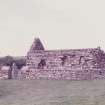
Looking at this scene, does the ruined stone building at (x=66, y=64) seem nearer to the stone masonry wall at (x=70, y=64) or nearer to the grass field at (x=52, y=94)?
the stone masonry wall at (x=70, y=64)

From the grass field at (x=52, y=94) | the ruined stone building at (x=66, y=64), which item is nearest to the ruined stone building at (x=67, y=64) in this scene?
the ruined stone building at (x=66, y=64)

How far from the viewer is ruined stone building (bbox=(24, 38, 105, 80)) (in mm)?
30172

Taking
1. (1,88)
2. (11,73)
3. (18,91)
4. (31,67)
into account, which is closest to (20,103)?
(18,91)

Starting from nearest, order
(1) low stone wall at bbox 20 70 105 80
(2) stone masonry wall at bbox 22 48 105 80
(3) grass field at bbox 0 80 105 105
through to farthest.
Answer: (3) grass field at bbox 0 80 105 105, (1) low stone wall at bbox 20 70 105 80, (2) stone masonry wall at bbox 22 48 105 80

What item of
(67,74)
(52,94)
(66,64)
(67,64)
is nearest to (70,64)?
(67,64)

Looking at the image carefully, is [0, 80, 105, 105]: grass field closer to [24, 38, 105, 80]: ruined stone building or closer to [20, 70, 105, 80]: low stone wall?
[20, 70, 105, 80]: low stone wall

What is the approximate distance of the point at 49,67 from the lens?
3219 centimetres

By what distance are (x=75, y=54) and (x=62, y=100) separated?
442 inches

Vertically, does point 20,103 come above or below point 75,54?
below

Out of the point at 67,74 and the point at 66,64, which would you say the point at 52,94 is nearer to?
the point at 67,74

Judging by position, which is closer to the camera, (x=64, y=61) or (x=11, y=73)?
(x=64, y=61)

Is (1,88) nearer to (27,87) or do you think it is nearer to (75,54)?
(27,87)

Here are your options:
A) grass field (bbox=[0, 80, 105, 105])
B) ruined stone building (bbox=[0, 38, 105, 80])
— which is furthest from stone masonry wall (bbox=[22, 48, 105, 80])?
grass field (bbox=[0, 80, 105, 105])

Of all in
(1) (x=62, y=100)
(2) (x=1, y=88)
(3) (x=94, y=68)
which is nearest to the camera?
(1) (x=62, y=100)
